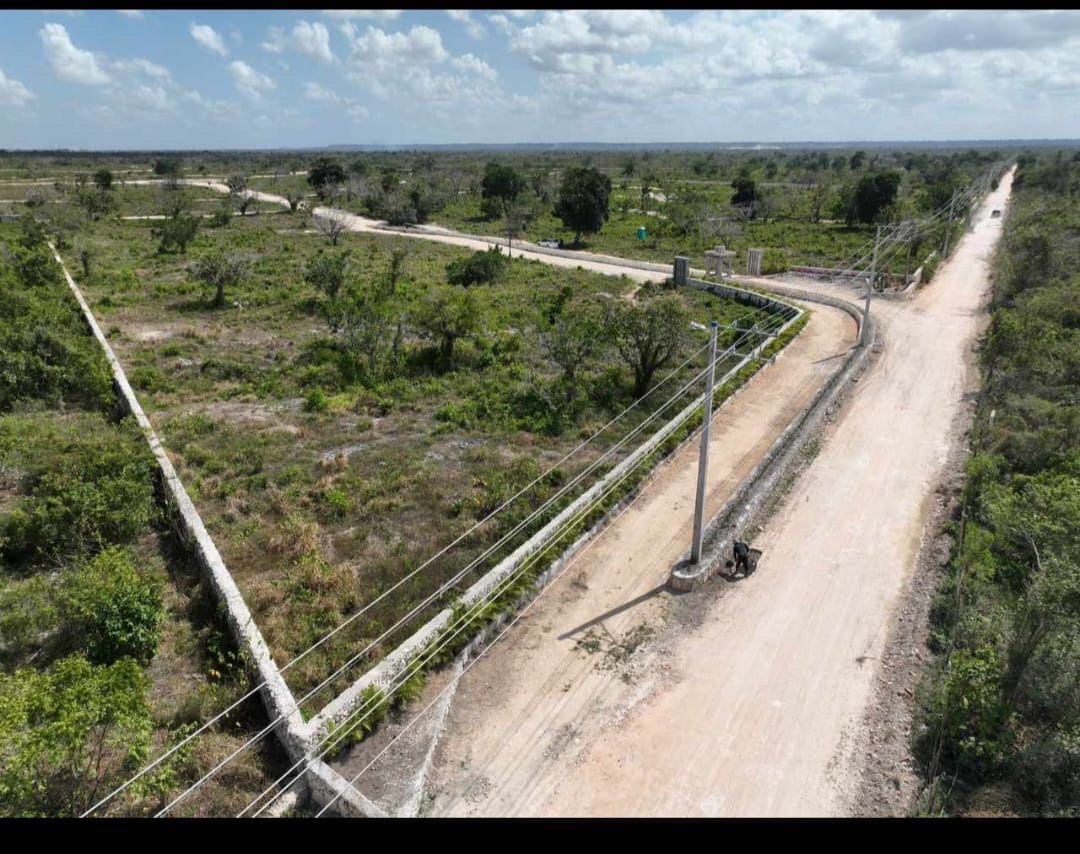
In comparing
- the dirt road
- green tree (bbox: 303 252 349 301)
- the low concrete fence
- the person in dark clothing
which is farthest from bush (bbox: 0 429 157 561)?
green tree (bbox: 303 252 349 301)

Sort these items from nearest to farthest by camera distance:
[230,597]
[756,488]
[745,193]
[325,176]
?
[230,597] → [756,488] → [745,193] → [325,176]

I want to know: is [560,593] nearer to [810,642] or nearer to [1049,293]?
[810,642]

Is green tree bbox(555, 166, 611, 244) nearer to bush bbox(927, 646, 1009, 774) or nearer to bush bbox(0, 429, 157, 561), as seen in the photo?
bush bbox(0, 429, 157, 561)

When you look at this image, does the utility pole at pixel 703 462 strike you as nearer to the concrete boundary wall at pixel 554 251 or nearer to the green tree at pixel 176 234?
the concrete boundary wall at pixel 554 251

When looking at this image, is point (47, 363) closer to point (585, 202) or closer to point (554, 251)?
point (554, 251)

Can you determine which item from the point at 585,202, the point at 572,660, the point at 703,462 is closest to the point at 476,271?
the point at 585,202

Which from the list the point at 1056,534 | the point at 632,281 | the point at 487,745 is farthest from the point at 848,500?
the point at 632,281
